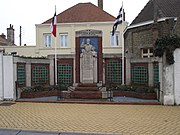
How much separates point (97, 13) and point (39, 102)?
74.0ft

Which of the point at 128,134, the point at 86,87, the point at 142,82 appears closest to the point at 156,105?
the point at 142,82

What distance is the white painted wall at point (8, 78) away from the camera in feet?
46.2

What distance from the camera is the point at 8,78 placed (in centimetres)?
1414

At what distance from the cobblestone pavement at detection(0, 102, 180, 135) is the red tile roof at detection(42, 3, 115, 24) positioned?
22.8m

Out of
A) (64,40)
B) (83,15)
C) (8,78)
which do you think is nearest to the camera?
(8,78)

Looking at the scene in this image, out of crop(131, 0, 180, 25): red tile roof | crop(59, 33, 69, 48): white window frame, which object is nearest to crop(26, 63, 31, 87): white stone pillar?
crop(131, 0, 180, 25): red tile roof

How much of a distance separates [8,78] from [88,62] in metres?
4.97

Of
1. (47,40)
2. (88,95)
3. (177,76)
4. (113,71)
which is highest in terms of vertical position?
(47,40)

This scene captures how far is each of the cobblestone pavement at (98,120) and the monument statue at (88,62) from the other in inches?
194

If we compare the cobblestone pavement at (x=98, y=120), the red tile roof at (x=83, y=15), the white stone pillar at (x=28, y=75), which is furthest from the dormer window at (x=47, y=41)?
the cobblestone pavement at (x=98, y=120)

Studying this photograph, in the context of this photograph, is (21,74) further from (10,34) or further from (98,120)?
(10,34)

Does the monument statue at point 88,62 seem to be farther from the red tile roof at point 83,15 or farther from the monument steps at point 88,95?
the red tile roof at point 83,15

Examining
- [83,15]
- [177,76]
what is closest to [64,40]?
[83,15]

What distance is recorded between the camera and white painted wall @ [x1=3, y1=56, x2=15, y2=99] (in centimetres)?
1409
